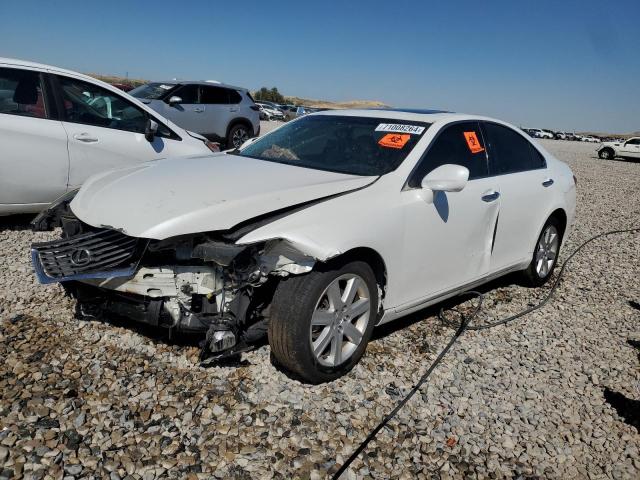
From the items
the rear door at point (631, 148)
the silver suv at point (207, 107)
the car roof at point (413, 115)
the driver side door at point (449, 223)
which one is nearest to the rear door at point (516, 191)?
the driver side door at point (449, 223)

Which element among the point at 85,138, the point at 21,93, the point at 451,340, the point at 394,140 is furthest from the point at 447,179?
the point at 21,93

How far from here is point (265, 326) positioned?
9.97 feet

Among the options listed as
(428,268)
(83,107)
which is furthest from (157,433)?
(83,107)

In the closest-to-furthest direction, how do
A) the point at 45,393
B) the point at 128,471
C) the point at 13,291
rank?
the point at 128,471
the point at 45,393
the point at 13,291

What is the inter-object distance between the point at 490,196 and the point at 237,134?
10.1 metres

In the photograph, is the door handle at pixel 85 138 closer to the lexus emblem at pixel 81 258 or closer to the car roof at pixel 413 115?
the car roof at pixel 413 115

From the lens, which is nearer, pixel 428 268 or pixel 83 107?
pixel 428 268

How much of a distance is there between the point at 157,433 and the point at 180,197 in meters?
1.25

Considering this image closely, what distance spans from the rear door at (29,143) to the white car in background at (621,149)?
3010 centimetres

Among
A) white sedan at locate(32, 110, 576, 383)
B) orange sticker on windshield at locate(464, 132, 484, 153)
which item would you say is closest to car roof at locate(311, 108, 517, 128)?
white sedan at locate(32, 110, 576, 383)

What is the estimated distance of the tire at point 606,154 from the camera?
95.9 ft

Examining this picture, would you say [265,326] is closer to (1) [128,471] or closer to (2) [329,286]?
(2) [329,286]

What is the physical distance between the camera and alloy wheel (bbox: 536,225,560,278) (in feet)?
16.6

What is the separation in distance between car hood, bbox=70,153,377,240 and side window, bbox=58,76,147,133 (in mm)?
2328
